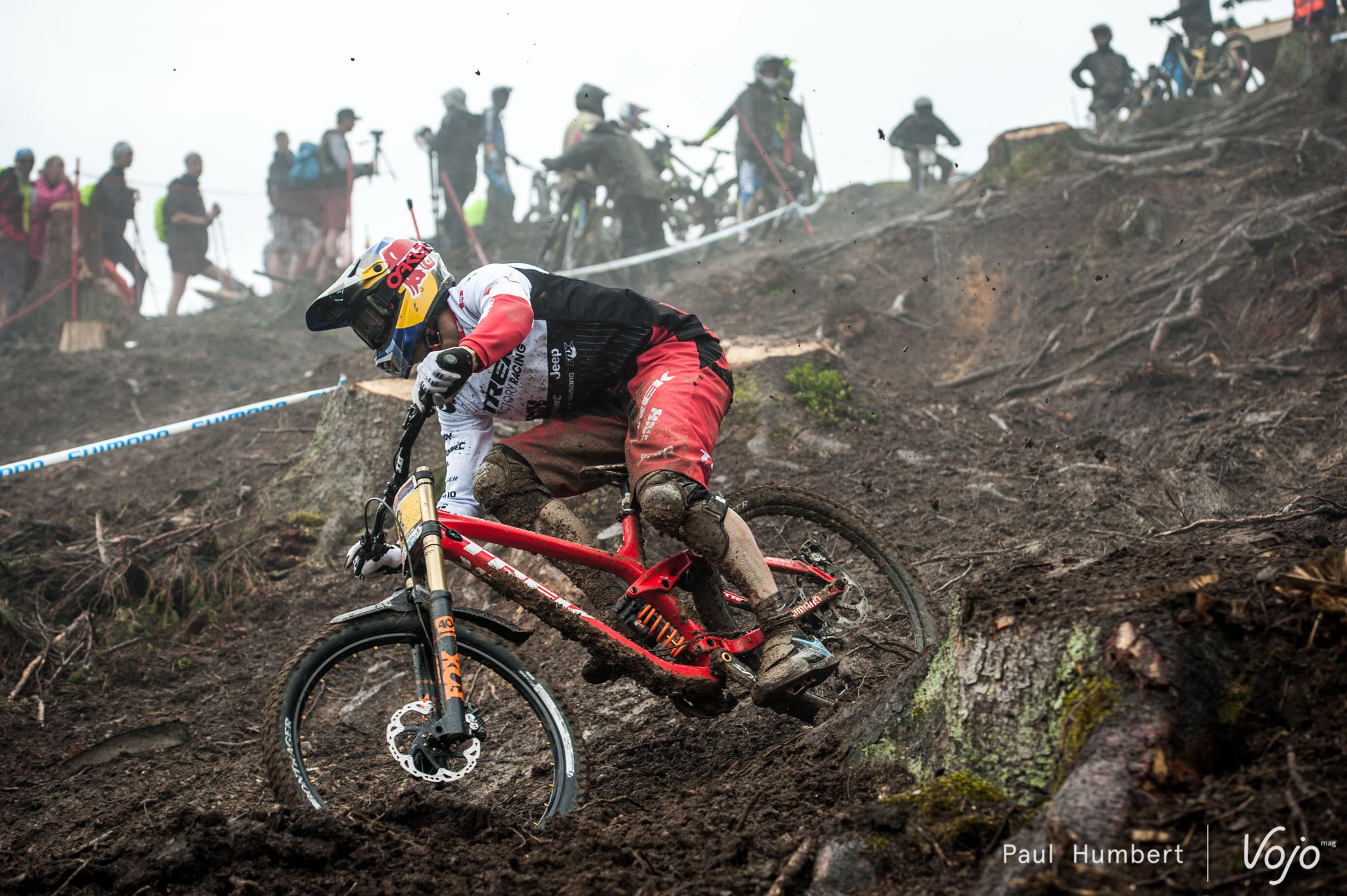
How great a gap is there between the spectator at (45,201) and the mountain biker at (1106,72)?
55.8 ft

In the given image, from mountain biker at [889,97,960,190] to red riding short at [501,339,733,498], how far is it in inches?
629

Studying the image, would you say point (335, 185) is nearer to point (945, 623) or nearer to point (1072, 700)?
point (945, 623)

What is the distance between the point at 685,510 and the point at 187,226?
45.8 feet

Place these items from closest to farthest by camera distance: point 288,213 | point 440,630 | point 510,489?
point 440,630 → point 510,489 → point 288,213

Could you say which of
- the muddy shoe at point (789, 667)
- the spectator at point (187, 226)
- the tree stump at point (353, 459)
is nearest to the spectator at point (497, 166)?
the spectator at point (187, 226)

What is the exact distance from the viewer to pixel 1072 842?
1672 millimetres

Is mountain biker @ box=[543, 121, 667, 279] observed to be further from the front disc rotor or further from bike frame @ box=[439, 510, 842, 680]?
the front disc rotor

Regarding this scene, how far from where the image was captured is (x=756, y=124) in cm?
1639

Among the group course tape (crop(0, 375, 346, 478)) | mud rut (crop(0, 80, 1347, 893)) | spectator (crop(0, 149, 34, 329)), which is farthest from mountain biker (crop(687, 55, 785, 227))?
course tape (crop(0, 375, 346, 478))

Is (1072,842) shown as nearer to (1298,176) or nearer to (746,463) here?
(746,463)

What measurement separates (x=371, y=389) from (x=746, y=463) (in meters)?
2.86

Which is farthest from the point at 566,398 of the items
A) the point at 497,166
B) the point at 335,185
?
the point at 497,166

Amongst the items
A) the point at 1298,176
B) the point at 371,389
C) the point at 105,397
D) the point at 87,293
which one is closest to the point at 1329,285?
the point at 1298,176

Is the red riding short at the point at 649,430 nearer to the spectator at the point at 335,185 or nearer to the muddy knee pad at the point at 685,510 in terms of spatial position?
the muddy knee pad at the point at 685,510
